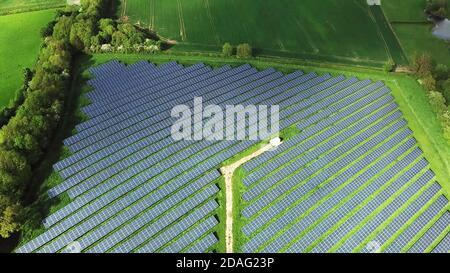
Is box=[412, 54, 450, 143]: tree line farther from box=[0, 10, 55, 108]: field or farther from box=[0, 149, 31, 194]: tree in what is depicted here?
box=[0, 10, 55, 108]: field

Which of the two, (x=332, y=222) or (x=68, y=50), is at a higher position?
(x=68, y=50)

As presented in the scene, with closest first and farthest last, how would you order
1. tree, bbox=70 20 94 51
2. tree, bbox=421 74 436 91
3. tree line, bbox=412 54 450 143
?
tree line, bbox=412 54 450 143, tree, bbox=421 74 436 91, tree, bbox=70 20 94 51

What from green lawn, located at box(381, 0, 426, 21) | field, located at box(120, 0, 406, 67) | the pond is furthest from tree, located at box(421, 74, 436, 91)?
green lawn, located at box(381, 0, 426, 21)

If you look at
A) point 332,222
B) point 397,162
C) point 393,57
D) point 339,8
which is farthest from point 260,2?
point 332,222

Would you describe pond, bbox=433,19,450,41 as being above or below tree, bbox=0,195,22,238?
above

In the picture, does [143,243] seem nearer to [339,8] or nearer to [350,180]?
[350,180]

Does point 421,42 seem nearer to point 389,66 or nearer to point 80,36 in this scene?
point 389,66
